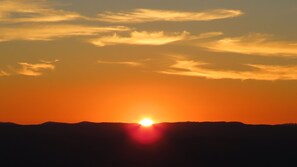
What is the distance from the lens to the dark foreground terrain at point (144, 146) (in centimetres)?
5656

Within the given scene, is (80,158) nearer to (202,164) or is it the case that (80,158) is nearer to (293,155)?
(202,164)

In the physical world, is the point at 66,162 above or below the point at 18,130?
below

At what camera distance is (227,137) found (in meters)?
63.3

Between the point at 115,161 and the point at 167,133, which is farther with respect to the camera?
the point at 167,133

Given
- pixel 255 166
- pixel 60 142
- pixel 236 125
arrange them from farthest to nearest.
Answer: pixel 236 125 → pixel 60 142 → pixel 255 166

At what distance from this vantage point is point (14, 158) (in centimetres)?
5634

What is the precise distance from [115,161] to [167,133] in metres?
10.0

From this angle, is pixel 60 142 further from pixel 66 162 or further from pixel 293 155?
pixel 293 155

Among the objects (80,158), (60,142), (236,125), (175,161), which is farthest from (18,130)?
(236,125)

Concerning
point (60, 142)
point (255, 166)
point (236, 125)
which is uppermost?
point (236, 125)

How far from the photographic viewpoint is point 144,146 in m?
61.8

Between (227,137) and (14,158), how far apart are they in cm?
1705

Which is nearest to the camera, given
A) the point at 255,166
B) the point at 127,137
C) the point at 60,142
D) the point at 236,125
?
the point at 255,166

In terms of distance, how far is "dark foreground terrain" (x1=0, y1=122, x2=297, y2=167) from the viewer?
56.6 meters
